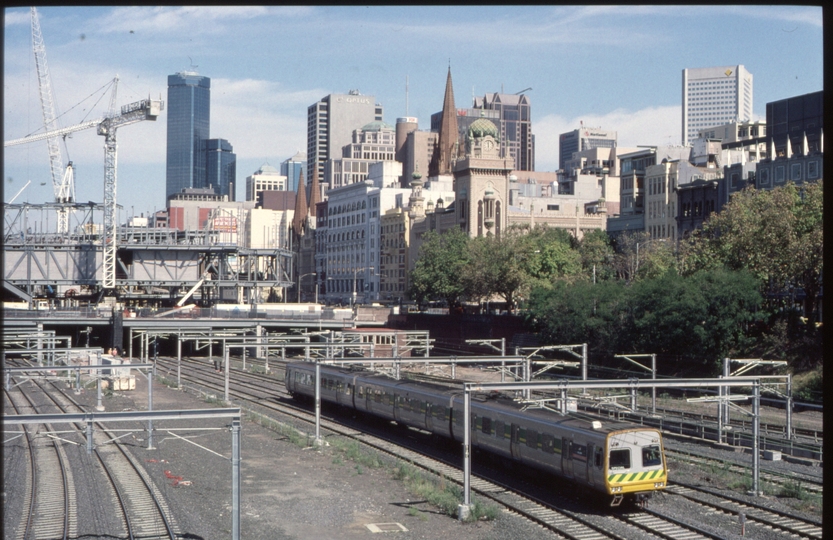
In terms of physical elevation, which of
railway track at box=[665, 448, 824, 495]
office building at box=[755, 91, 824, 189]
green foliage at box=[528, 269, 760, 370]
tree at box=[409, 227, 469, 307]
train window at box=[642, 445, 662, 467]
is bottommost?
railway track at box=[665, 448, 824, 495]

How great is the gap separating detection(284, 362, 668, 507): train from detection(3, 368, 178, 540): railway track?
41.1 ft

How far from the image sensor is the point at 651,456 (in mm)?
29625

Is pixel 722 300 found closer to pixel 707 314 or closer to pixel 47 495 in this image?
pixel 707 314

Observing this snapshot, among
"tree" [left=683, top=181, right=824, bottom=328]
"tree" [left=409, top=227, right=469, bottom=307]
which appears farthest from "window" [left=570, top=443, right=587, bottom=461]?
"tree" [left=409, top=227, right=469, bottom=307]

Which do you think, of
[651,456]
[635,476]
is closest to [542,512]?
[635,476]

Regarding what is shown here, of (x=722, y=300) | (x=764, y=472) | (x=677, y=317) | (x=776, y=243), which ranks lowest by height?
(x=764, y=472)

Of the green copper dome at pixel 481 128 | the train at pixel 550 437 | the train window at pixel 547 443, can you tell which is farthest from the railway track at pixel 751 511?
the green copper dome at pixel 481 128

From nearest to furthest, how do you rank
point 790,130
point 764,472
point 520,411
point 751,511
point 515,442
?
point 751,511, point 515,442, point 520,411, point 764,472, point 790,130

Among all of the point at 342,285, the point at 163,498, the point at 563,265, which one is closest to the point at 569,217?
the point at 563,265

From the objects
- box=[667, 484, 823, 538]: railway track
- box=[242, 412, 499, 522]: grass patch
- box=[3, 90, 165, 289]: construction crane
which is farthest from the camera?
box=[3, 90, 165, 289]: construction crane

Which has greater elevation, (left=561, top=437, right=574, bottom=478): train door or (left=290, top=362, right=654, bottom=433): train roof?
(left=290, top=362, right=654, bottom=433): train roof

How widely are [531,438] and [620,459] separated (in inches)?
186

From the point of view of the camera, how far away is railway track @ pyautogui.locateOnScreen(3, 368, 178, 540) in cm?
2547

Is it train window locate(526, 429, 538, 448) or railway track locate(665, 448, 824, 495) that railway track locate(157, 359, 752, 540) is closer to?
train window locate(526, 429, 538, 448)
